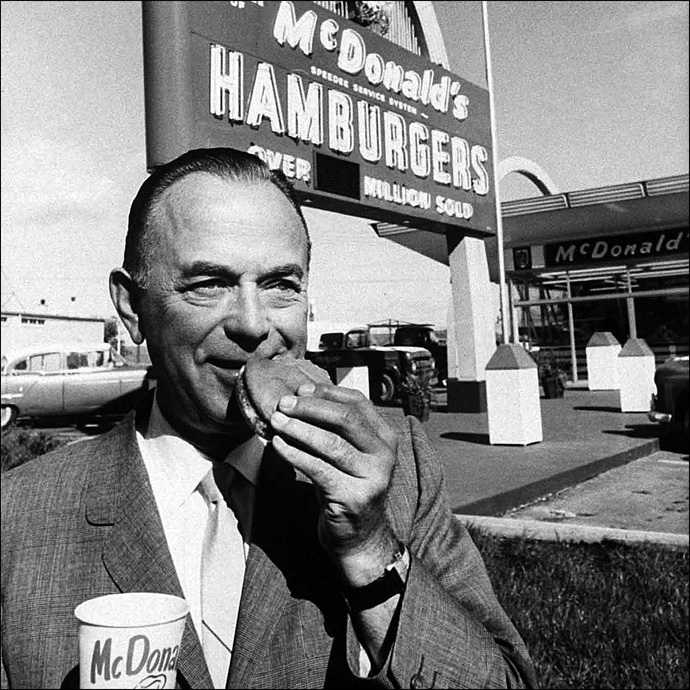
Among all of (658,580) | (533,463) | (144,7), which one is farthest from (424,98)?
(658,580)

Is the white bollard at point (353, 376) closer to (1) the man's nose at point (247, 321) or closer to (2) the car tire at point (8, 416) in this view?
(2) the car tire at point (8, 416)

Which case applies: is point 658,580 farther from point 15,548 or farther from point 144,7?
point 144,7

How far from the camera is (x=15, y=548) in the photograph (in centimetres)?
145

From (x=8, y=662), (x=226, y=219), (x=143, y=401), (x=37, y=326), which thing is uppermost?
(x=37, y=326)

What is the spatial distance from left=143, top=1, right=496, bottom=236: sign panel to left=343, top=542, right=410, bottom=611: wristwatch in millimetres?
6366

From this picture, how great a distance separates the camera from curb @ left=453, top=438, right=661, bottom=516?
6473mm

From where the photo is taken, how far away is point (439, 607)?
1.25m

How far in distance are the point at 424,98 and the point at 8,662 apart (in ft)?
39.4

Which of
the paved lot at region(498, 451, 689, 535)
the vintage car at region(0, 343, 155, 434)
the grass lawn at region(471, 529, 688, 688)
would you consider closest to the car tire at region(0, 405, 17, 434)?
the vintage car at region(0, 343, 155, 434)

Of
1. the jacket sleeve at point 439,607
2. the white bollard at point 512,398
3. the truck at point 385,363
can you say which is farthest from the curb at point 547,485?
the truck at point 385,363

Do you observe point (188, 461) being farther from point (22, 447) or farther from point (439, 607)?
point (22, 447)

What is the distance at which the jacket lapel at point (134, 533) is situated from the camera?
1283 millimetres

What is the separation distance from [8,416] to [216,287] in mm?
15556

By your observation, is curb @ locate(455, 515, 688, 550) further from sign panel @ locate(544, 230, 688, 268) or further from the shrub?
sign panel @ locate(544, 230, 688, 268)
